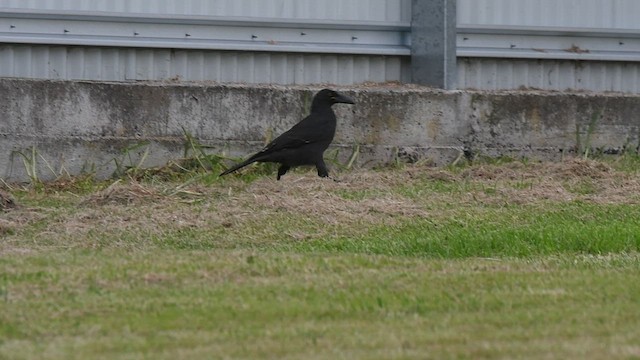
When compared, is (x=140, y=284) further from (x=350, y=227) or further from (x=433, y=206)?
(x=433, y=206)

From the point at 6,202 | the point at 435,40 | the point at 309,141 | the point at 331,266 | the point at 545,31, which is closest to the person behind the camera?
the point at 331,266

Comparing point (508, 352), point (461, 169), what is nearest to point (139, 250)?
point (508, 352)

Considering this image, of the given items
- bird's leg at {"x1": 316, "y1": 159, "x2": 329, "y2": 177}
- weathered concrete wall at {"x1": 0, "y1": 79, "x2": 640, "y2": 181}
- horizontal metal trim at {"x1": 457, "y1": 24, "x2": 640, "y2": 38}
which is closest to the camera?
bird's leg at {"x1": 316, "y1": 159, "x2": 329, "y2": 177}

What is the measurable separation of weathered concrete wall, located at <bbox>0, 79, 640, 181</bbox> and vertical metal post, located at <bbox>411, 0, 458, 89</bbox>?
30cm

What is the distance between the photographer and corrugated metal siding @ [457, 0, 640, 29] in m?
15.3

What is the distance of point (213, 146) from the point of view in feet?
45.7

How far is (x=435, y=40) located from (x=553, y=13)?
5.62ft

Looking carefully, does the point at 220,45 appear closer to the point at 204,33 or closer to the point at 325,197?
the point at 204,33

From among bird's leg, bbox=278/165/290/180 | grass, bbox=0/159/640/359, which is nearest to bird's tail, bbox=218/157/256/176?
grass, bbox=0/159/640/359

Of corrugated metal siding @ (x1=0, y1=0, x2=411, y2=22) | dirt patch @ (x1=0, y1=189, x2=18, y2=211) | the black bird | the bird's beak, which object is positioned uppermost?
corrugated metal siding @ (x1=0, y1=0, x2=411, y2=22)

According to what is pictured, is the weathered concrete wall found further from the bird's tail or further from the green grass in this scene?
the green grass

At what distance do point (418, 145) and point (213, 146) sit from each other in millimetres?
2242

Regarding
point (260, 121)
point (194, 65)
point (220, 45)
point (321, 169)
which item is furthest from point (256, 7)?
point (321, 169)

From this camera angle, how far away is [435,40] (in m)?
14.8
